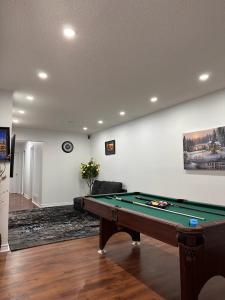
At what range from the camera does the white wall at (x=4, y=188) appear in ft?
11.4

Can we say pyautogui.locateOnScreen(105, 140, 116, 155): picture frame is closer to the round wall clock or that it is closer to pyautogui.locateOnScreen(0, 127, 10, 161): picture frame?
the round wall clock

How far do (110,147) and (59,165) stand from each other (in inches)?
79.9

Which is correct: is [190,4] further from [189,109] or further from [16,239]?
[16,239]

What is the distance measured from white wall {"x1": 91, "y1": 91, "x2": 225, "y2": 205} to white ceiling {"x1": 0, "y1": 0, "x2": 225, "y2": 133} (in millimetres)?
379

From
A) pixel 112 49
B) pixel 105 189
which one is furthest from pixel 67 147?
pixel 112 49

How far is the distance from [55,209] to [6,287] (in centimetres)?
439

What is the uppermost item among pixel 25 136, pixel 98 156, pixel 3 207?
pixel 25 136

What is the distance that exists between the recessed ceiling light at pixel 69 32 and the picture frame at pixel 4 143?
6.93 feet

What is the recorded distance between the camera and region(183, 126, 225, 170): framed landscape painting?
3654 millimetres

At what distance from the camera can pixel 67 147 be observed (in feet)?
25.6

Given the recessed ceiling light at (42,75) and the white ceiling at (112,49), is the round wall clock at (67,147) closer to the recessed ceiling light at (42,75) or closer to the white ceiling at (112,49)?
the white ceiling at (112,49)

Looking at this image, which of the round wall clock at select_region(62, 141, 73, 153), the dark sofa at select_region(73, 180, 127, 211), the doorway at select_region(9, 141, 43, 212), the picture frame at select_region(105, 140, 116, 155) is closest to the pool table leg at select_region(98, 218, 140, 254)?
the dark sofa at select_region(73, 180, 127, 211)

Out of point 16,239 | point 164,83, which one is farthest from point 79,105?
point 16,239

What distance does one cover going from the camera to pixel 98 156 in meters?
7.75
